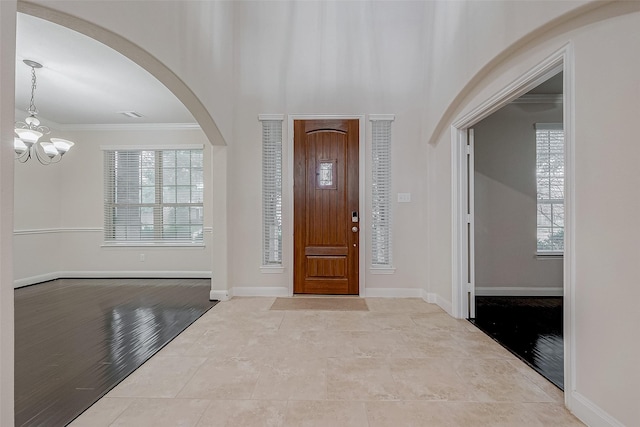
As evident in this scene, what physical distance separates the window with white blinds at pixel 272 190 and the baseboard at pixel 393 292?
1.32 meters

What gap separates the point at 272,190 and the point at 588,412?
3.66 m

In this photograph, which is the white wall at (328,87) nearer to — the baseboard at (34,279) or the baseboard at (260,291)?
the baseboard at (260,291)

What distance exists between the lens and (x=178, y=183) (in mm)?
5660

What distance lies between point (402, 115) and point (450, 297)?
246 centimetres

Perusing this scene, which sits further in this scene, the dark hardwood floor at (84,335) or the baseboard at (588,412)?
the dark hardwood floor at (84,335)

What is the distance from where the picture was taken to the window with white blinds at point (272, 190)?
169 inches

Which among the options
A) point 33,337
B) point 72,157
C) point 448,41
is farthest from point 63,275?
point 448,41

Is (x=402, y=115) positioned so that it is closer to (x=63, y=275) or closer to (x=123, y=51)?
(x=123, y=51)

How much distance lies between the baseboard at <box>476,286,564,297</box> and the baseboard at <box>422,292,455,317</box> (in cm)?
90

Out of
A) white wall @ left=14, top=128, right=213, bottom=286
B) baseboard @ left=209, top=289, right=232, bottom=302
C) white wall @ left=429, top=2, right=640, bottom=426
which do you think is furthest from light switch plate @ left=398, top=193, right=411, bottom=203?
white wall @ left=14, top=128, right=213, bottom=286

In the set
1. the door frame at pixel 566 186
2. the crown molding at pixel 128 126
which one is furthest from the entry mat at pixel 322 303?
the crown molding at pixel 128 126

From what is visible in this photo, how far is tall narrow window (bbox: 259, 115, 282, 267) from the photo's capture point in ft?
14.1

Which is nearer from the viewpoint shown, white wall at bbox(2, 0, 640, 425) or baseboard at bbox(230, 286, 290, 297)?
white wall at bbox(2, 0, 640, 425)

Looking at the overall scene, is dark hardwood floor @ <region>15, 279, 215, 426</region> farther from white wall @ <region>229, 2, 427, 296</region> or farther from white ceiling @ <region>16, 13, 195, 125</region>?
white ceiling @ <region>16, 13, 195, 125</region>
